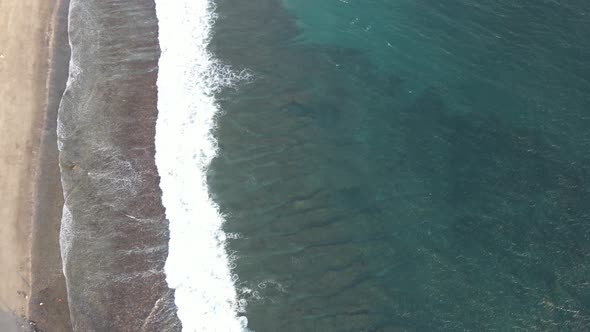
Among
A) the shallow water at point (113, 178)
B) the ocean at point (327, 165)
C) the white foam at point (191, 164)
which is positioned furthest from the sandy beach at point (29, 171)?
the white foam at point (191, 164)

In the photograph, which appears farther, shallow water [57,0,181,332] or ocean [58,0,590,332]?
ocean [58,0,590,332]

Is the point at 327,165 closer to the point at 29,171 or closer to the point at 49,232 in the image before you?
the point at 49,232

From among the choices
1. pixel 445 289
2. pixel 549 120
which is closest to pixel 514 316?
pixel 445 289

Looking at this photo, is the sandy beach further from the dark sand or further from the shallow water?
the shallow water

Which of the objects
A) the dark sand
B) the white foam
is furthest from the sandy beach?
the white foam

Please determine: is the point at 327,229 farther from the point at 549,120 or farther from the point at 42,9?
the point at 42,9

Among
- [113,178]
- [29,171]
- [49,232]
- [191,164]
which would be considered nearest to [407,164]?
[191,164]

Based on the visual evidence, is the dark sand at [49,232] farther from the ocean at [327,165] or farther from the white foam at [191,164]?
the white foam at [191,164]
